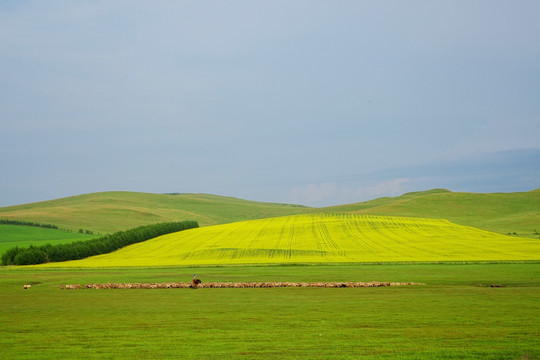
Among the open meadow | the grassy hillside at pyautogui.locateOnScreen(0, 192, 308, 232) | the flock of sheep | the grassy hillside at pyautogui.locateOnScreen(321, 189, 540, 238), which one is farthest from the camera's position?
the grassy hillside at pyautogui.locateOnScreen(0, 192, 308, 232)

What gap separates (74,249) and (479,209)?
82.2m

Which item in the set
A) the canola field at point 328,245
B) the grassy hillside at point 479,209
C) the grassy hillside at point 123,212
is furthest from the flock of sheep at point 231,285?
the grassy hillside at point 123,212

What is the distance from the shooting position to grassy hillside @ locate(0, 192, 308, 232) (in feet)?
Result: 405

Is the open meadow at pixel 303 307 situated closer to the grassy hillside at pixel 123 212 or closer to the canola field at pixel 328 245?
the canola field at pixel 328 245

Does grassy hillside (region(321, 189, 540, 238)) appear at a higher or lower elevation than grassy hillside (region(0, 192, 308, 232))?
lower

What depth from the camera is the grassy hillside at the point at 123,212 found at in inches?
4862

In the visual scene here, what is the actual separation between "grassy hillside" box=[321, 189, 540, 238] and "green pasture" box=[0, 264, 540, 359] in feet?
204

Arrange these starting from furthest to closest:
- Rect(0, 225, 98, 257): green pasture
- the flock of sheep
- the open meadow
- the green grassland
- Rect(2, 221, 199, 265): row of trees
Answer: the green grassland < Rect(0, 225, 98, 257): green pasture < Rect(2, 221, 199, 265): row of trees < the flock of sheep < the open meadow

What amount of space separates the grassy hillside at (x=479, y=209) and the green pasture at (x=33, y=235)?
198 feet

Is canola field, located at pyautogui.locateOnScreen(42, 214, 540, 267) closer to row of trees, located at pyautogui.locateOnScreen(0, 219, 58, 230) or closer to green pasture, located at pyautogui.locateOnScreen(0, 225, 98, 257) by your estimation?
green pasture, located at pyautogui.locateOnScreen(0, 225, 98, 257)

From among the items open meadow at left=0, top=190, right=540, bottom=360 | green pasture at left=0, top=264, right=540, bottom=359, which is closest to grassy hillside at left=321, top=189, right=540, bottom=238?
open meadow at left=0, top=190, right=540, bottom=360

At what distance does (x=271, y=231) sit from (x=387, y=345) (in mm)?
65306

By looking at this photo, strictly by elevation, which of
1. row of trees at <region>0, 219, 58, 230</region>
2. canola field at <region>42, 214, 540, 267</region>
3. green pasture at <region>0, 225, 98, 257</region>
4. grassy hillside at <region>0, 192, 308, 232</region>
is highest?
grassy hillside at <region>0, 192, 308, 232</region>

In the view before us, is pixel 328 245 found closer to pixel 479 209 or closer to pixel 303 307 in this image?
pixel 303 307
